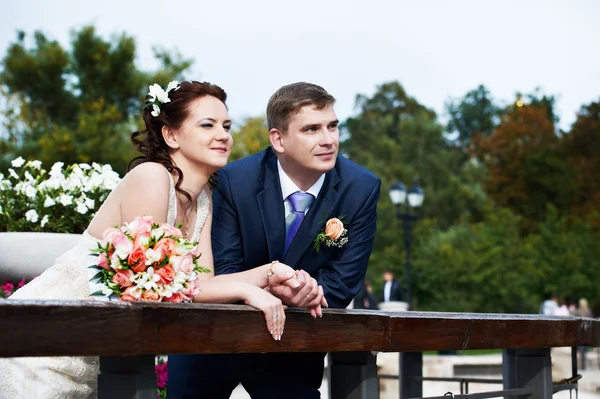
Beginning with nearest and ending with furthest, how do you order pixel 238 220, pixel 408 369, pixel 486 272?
pixel 238 220, pixel 408 369, pixel 486 272

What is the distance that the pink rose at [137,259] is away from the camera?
274 centimetres

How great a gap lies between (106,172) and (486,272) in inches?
1361

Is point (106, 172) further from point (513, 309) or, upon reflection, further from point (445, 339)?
point (513, 309)

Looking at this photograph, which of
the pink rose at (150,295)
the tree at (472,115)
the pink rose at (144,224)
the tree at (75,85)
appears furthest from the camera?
the tree at (472,115)

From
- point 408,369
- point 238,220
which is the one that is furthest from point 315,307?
point 408,369

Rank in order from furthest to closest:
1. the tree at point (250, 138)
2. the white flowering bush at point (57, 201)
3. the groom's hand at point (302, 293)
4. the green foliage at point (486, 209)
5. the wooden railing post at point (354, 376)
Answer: the green foliage at point (486, 209) < the tree at point (250, 138) < the white flowering bush at point (57, 201) < the wooden railing post at point (354, 376) < the groom's hand at point (302, 293)

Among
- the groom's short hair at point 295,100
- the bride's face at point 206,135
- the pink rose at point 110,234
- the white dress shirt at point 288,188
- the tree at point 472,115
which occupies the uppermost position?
the tree at point 472,115

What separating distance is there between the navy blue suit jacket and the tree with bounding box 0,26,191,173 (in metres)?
26.0

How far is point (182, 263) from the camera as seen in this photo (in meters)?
2.81

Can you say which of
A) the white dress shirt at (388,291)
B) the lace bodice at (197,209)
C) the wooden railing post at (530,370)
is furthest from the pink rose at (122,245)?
the white dress shirt at (388,291)

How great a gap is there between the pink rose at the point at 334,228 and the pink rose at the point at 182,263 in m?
1.01

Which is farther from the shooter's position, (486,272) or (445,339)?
(486,272)

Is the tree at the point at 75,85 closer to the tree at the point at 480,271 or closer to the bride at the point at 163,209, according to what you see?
the tree at the point at 480,271

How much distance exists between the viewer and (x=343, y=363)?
318 cm
